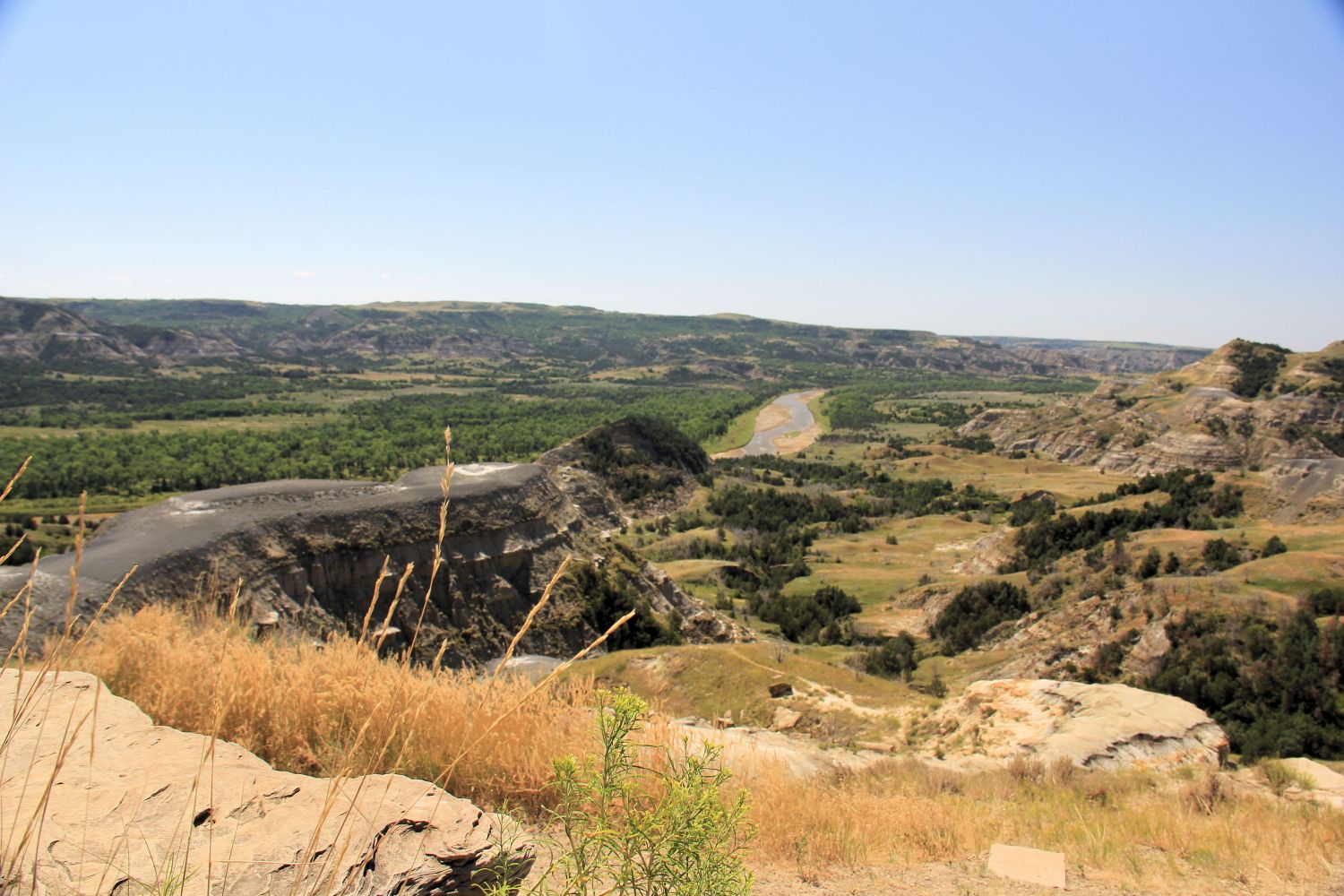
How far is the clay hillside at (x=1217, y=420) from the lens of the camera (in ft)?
223

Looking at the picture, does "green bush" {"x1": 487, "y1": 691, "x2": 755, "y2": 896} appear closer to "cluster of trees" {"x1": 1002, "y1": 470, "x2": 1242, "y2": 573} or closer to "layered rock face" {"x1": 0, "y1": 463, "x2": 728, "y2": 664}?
"layered rock face" {"x1": 0, "y1": 463, "x2": 728, "y2": 664}

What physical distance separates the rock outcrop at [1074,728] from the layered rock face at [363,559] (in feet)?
45.9

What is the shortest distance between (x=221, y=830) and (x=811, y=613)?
116ft

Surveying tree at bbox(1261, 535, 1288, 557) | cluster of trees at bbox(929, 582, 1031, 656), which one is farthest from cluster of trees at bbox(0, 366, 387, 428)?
tree at bbox(1261, 535, 1288, 557)

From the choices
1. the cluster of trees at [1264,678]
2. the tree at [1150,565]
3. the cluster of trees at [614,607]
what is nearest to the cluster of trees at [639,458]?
the cluster of trees at [614,607]

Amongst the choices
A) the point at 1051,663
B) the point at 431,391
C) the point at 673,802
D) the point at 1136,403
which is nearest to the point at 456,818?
the point at 673,802

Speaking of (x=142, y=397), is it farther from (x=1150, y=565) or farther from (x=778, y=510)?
(x=1150, y=565)

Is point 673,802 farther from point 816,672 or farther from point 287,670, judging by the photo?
point 816,672

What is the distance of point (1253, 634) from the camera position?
22.4 meters

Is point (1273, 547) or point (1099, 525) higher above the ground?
point (1273, 547)

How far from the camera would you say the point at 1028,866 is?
6.04 meters

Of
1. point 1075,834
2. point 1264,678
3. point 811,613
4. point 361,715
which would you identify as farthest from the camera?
point 811,613

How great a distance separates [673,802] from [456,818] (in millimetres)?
1375

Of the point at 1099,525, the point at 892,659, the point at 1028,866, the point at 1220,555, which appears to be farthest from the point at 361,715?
the point at 1099,525
